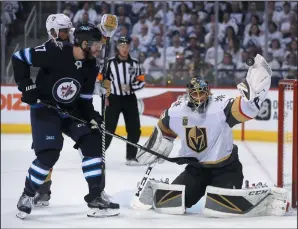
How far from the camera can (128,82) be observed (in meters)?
5.94

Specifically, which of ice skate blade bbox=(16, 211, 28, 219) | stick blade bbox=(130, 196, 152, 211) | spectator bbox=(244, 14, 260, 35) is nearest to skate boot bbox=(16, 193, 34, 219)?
ice skate blade bbox=(16, 211, 28, 219)

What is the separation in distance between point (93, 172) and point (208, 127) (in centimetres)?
68

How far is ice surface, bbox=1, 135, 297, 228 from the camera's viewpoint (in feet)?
12.2

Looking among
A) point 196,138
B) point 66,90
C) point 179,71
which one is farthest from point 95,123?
point 179,71

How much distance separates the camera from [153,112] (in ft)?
26.0

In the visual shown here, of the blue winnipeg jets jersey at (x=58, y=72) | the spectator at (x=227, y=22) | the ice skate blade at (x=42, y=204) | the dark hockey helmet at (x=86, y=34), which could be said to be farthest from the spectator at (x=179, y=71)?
the dark hockey helmet at (x=86, y=34)

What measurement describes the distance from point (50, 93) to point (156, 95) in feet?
13.5

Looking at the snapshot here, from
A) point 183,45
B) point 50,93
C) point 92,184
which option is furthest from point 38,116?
point 183,45

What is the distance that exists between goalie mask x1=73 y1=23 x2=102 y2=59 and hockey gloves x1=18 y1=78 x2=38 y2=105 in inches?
12.6

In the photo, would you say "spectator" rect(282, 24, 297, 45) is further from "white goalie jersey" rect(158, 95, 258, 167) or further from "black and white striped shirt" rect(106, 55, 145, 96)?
"white goalie jersey" rect(158, 95, 258, 167)

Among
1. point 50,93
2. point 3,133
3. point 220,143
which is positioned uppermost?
point 50,93

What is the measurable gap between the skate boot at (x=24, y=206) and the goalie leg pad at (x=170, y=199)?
2.28 ft

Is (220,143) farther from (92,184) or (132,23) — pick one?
(132,23)

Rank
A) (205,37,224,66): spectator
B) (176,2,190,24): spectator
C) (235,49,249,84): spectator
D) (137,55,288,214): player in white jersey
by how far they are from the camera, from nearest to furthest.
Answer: (137,55,288,214): player in white jersey < (235,49,249,84): spectator < (205,37,224,66): spectator < (176,2,190,24): spectator
